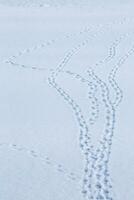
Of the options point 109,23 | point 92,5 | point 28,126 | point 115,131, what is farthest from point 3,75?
point 92,5

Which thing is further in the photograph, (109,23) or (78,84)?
(109,23)

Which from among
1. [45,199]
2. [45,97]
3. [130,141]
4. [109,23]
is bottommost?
[45,199]

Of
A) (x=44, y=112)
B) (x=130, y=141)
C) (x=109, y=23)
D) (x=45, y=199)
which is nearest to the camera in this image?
(x=45, y=199)

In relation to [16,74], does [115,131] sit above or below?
below

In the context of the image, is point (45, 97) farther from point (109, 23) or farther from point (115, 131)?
point (109, 23)

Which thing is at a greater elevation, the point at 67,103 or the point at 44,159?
the point at 67,103

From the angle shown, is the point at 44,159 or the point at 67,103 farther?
the point at 67,103

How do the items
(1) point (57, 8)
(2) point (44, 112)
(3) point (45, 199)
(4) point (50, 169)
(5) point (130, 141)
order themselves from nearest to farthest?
(3) point (45, 199)
(4) point (50, 169)
(5) point (130, 141)
(2) point (44, 112)
(1) point (57, 8)

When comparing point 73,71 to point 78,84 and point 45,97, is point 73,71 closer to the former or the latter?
point 78,84
